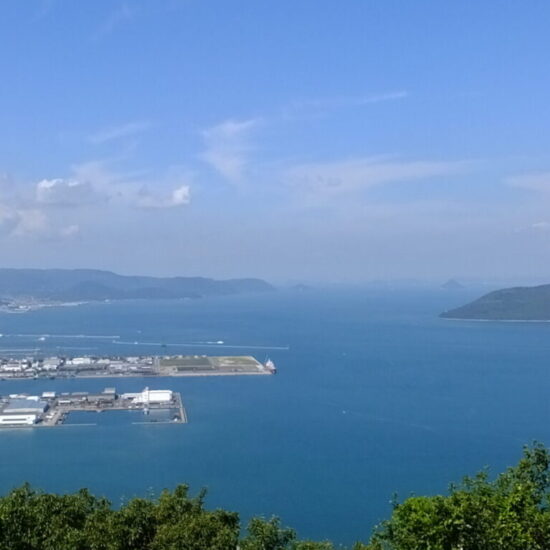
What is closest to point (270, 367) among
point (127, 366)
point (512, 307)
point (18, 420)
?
point (127, 366)

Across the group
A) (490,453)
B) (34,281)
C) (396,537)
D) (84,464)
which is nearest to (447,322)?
(490,453)

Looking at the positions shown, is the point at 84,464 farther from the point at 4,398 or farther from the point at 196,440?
the point at 4,398

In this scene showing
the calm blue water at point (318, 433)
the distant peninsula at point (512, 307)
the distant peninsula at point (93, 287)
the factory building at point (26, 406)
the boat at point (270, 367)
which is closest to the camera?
the calm blue water at point (318, 433)

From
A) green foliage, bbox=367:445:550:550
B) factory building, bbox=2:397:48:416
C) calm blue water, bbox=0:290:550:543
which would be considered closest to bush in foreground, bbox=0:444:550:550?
green foliage, bbox=367:445:550:550

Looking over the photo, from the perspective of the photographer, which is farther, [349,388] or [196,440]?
[349,388]

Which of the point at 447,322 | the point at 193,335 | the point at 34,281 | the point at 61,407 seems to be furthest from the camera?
the point at 34,281

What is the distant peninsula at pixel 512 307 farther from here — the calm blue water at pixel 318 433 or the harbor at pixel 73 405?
the harbor at pixel 73 405

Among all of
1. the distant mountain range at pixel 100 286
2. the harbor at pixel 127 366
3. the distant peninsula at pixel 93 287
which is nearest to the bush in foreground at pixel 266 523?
the harbor at pixel 127 366
